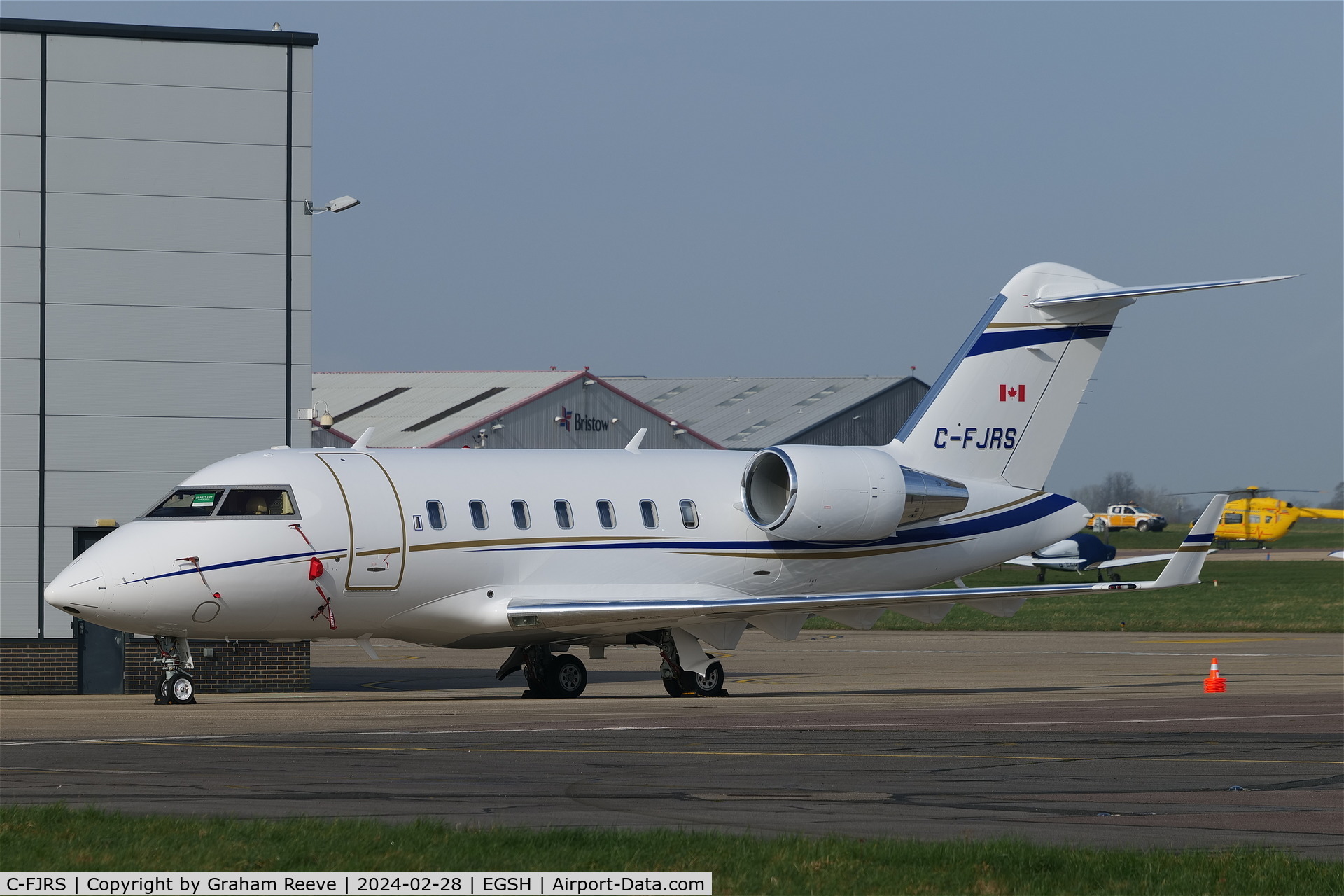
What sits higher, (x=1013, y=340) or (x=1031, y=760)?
(x=1013, y=340)

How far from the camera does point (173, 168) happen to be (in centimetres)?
2755

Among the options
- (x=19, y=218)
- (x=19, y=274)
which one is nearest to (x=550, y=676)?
(x=19, y=274)

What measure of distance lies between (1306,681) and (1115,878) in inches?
763

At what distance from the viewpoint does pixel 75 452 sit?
26.7 meters

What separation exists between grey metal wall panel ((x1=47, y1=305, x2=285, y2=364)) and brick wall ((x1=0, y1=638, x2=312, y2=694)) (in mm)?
4652

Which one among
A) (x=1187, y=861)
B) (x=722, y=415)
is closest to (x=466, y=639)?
(x=1187, y=861)

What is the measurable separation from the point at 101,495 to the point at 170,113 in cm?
641

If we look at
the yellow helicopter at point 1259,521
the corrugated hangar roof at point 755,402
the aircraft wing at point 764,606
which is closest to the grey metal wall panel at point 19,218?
the aircraft wing at point 764,606

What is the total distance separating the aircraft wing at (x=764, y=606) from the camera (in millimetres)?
23047

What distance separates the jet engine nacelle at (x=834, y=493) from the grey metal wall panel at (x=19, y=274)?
11811 millimetres

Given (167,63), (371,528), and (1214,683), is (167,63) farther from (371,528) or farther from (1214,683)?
(1214,683)

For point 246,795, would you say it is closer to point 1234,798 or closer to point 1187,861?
point 1187,861

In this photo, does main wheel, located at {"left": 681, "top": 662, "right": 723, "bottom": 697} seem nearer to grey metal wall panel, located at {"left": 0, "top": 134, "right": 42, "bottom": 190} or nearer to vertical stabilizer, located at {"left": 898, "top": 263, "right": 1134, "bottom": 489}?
vertical stabilizer, located at {"left": 898, "top": 263, "right": 1134, "bottom": 489}

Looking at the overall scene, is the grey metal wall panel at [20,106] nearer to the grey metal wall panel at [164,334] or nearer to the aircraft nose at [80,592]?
the grey metal wall panel at [164,334]
